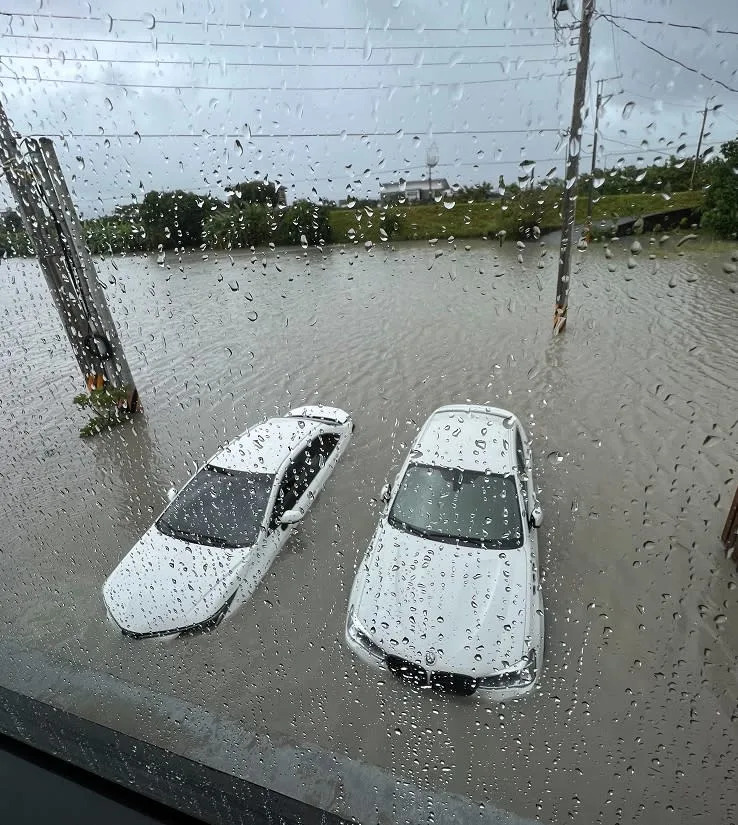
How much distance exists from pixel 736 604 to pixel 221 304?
2.55m

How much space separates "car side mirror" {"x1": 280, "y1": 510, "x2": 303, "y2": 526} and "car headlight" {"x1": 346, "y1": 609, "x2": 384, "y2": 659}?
1.99 ft

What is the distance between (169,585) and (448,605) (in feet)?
4.19

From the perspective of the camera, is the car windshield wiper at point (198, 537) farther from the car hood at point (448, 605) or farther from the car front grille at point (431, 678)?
the car front grille at point (431, 678)

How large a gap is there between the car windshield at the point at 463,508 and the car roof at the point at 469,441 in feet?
0.20

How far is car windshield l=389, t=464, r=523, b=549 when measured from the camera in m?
1.87

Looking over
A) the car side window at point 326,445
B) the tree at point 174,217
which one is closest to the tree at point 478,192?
the tree at point 174,217

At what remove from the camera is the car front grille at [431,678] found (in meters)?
1.59

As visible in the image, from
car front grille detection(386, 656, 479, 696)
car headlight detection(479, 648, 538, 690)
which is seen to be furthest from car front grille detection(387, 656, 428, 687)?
car headlight detection(479, 648, 538, 690)

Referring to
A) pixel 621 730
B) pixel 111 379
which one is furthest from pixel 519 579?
pixel 111 379

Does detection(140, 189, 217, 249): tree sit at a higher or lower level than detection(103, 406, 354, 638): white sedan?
higher

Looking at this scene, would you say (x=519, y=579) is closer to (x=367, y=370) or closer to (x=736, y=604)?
(x=736, y=604)

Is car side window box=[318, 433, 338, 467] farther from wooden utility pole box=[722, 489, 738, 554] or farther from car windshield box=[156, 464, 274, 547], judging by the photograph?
wooden utility pole box=[722, 489, 738, 554]

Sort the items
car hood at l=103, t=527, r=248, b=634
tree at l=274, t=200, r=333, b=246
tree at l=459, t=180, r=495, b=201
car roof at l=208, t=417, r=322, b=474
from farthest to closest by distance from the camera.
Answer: car roof at l=208, t=417, r=322, b=474 → car hood at l=103, t=527, r=248, b=634 → tree at l=274, t=200, r=333, b=246 → tree at l=459, t=180, r=495, b=201

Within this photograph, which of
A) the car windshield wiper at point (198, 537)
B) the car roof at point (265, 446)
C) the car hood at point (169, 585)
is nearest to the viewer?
the car hood at point (169, 585)
